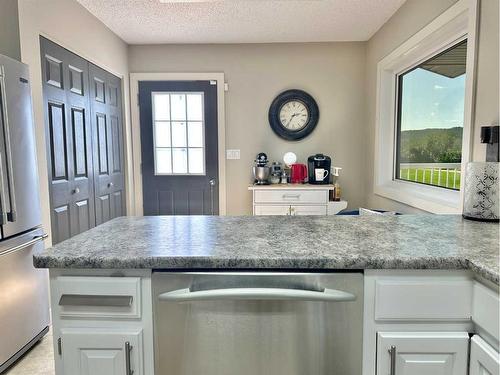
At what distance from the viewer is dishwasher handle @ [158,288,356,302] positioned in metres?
0.94

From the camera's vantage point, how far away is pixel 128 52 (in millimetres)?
3730

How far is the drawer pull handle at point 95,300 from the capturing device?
983 millimetres

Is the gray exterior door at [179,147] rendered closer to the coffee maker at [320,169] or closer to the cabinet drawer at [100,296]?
the coffee maker at [320,169]

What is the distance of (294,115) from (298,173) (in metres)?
0.65

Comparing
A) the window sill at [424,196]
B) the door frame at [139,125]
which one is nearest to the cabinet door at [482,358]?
the window sill at [424,196]

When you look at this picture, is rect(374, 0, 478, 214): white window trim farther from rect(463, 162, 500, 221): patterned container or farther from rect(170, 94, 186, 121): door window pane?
rect(170, 94, 186, 121): door window pane

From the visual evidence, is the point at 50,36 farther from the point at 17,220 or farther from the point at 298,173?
the point at 298,173

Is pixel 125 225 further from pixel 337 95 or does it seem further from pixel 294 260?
pixel 337 95

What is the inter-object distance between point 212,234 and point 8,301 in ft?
4.21

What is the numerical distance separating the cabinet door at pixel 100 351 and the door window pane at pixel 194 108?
9.90 feet

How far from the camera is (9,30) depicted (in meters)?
1.98

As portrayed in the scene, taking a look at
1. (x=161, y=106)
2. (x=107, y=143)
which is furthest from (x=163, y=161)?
(x=107, y=143)

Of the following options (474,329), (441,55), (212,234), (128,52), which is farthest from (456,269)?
(128,52)

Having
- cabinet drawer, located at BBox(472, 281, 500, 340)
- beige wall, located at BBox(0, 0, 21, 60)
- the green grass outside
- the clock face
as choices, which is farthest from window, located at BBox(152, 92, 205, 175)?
cabinet drawer, located at BBox(472, 281, 500, 340)
